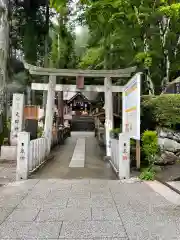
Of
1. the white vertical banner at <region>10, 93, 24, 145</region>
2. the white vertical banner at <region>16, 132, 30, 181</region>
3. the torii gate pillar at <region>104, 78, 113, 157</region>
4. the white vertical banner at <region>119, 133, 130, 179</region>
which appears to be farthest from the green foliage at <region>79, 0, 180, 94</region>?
the white vertical banner at <region>16, 132, 30, 181</region>

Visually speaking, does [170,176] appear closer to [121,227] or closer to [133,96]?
[133,96]

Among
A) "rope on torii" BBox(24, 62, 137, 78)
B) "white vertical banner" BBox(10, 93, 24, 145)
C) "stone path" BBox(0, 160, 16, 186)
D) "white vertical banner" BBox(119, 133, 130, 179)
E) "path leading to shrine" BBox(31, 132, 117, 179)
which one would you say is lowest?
"stone path" BBox(0, 160, 16, 186)

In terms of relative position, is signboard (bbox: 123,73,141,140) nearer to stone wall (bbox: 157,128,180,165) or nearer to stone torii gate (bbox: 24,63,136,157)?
stone wall (bbox: 157,128,180,165)

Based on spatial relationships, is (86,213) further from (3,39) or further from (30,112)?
(30,112)

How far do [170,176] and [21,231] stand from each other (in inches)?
242

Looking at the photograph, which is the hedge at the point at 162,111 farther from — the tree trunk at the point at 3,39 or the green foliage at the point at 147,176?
the tree trunk at the point at 3,39

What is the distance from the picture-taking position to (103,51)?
17688 millimetres

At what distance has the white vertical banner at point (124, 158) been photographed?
933 cm

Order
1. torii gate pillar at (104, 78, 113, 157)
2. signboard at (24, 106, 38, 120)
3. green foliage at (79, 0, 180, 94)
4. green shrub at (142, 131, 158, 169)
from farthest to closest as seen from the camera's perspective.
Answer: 1. signboard at (24, 106, 38, 120)
2. torii gate pillar at (104, 78, 113, 157)
3. green foliage at (79, 0, 180, 94)
4. green shrub at (142, 131, 158, 169)

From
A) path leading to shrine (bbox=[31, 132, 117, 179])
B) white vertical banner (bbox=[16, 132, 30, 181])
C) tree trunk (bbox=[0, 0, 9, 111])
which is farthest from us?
tree trunk (bbox=[0, 0, 9, 111])

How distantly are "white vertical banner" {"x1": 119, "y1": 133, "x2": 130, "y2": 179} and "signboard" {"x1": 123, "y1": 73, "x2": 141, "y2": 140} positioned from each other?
1.43ft

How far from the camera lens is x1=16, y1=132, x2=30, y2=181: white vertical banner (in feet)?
30.5

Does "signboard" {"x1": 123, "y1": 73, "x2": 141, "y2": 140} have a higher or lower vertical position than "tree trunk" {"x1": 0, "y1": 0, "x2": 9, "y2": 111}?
lower

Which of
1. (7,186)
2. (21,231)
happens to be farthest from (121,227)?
(7,186)
